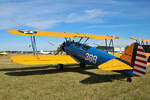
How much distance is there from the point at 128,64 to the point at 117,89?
1.42 meters

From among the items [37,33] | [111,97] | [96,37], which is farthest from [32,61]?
[96,37]

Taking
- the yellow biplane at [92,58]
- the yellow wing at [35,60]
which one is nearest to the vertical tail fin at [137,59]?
the yellow biplane at [92,58]

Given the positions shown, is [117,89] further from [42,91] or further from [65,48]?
[65,48]

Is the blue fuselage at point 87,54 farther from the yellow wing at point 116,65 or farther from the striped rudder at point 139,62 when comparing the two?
the yellow wing at point 116,65

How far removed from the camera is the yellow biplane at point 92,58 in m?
6.03

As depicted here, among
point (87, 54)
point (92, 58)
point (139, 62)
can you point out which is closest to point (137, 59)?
point (139, 62)

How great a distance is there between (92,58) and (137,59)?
3.00 m

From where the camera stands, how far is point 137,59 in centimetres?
609

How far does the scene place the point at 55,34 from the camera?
1120 cm

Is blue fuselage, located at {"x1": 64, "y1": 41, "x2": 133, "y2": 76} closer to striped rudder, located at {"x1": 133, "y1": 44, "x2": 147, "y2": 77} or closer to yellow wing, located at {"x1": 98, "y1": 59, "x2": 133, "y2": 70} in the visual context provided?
striped rudder, located at {"x1": 133, "y1": 44, "x2": 147, "y2": 77}

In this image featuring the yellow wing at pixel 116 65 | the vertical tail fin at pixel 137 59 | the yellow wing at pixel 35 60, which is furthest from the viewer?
the yellow wing at pixel 35 60

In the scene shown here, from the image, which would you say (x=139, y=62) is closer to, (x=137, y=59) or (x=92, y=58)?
(x=137, y=59)

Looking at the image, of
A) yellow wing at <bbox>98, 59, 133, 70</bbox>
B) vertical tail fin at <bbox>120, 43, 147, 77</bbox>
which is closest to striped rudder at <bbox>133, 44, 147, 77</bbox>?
vertical tail fin at <bbox>120, 43, 147, 77</bbox>

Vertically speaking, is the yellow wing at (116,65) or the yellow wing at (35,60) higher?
the yellow wing at (116,65)
